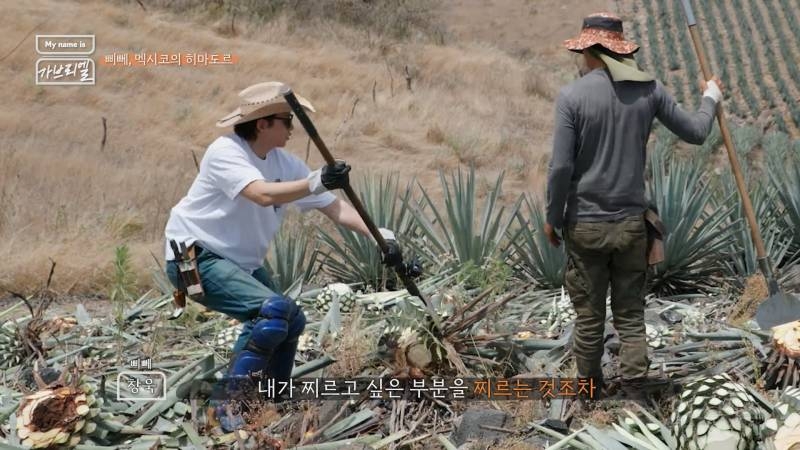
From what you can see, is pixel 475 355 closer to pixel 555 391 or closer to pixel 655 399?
pixel 555 391

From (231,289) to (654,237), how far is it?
1829mm

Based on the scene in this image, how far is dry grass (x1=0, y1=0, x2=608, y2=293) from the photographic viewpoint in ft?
31.6

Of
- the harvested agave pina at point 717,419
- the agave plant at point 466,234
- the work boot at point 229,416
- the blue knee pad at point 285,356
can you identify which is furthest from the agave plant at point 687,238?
the work boot at point 229,416

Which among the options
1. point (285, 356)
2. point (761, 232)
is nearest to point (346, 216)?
point (285, 356)

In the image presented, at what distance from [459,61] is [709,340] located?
19849 mm

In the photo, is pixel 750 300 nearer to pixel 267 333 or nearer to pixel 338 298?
pixel 338 298

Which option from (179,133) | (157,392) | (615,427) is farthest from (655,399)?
(179,133)

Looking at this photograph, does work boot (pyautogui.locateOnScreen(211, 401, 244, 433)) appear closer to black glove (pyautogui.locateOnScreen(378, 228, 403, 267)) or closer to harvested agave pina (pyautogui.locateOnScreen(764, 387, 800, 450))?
black glove (pyautogui.locateOnScreen(378, 228, 403, 267))

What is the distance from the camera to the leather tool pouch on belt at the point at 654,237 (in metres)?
4.15

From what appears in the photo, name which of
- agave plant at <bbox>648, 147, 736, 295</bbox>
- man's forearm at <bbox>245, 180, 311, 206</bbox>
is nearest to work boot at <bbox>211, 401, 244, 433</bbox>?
man's forearm at <bbox>245, 180, 311, 206</bbox>

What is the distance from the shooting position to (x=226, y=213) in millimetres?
4262

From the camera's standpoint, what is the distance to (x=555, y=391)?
4.33 m

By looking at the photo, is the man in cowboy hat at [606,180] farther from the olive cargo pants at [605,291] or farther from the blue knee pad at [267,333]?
the blue knee pad at [267,333]

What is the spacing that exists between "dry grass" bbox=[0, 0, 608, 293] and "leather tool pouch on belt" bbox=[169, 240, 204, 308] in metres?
3.55
